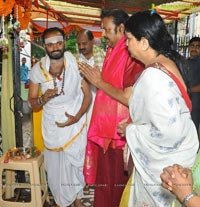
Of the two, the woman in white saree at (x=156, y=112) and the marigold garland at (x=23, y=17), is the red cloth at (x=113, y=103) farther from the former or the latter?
the marigold garland at (x=23, y=17)

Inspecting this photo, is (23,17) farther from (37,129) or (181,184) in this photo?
(181,184)

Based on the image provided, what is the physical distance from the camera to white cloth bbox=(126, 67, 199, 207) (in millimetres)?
1652

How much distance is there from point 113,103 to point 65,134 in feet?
3.16

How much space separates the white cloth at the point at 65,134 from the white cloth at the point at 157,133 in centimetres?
136

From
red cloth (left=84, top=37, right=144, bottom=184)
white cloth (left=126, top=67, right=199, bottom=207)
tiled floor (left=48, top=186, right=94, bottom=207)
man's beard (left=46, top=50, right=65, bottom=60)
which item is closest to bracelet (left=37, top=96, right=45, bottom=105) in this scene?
man's beard (left=46, top=50, right=65, bottom=60)

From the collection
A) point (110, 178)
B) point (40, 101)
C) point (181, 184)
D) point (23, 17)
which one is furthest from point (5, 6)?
point (181, 184)

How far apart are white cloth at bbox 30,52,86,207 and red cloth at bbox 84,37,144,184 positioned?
0.67 metres

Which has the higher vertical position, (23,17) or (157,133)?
(23,17)

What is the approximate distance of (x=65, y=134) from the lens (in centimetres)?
317

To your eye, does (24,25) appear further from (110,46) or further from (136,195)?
(136,195)

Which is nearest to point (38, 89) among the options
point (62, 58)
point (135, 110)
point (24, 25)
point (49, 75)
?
point (49, 75)

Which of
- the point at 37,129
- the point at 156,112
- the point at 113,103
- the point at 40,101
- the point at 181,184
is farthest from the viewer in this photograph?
the point at 37,129

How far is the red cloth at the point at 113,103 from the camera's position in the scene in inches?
88.8

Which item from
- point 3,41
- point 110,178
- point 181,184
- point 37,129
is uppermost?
point 3,41
